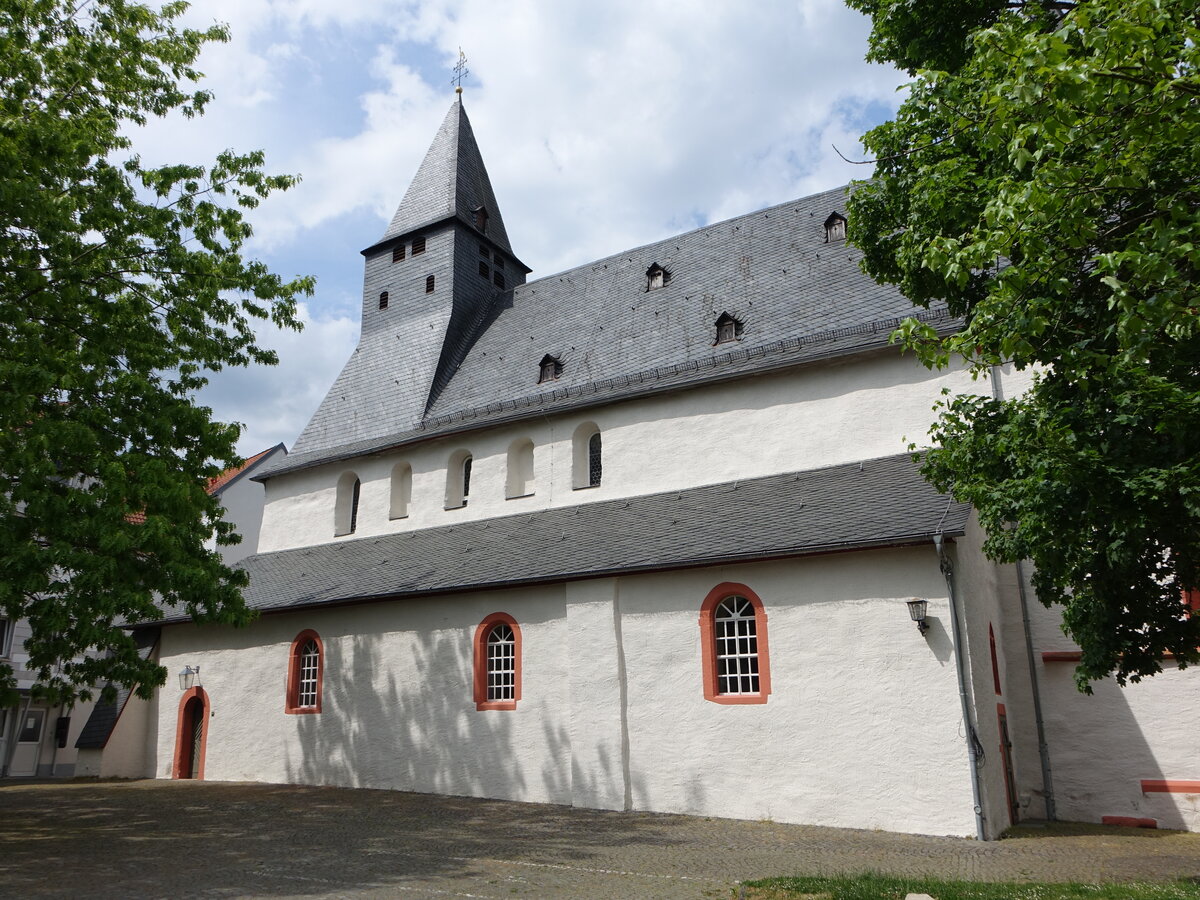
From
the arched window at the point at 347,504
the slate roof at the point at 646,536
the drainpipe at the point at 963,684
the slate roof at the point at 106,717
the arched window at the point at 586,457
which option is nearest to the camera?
the drainpipe at the point at 963,684

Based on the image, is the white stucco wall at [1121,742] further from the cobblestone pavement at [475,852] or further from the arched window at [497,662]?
the arched window at [497,662]

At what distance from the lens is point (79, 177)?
1141cm

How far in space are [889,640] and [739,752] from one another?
8.09 ft

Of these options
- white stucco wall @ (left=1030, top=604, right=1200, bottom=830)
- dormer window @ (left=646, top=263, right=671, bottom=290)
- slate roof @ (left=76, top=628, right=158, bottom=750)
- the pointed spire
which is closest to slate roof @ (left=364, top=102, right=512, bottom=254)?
the pointed spire

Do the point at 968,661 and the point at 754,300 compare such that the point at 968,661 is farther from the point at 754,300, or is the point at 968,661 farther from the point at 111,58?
the point at 111,58

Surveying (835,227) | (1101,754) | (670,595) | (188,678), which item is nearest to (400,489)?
(188,678)

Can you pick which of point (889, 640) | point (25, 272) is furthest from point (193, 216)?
point (889, 640)

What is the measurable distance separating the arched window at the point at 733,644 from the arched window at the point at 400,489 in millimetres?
8886

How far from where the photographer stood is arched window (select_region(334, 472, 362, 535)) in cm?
2070

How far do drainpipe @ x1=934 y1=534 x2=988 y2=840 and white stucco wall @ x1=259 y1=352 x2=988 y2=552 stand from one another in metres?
2.83

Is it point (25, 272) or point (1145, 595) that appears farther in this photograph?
point (25, 272)

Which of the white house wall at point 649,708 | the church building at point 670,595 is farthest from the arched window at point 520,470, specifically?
the white house wall at point 649,708

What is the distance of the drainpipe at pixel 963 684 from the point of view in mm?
10578

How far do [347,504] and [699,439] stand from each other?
9.01 meters
